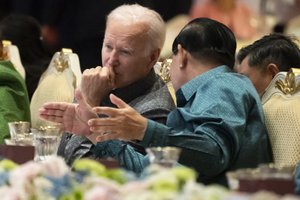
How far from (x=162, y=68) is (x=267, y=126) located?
0.71m

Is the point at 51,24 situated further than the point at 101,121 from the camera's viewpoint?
Yes

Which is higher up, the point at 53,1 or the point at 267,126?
the point at 267,126

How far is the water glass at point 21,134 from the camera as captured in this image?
10.1 feet

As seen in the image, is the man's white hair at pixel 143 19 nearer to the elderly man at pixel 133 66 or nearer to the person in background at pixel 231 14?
the elderly man at pixel 133 66

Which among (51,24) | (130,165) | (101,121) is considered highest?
(101,121)

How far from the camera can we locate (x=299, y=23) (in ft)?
21.2

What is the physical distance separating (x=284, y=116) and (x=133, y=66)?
57cm

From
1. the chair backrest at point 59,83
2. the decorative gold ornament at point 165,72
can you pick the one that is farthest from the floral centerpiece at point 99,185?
the chair backrest at point 59,83

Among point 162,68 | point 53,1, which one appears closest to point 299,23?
point 53,1

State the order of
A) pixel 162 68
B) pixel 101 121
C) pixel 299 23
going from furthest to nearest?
1. pixel 299 23
2. pixel 162 68
3. pixel 101 121

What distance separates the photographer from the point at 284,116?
3.36 metres

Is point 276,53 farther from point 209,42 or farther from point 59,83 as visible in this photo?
point 59,83

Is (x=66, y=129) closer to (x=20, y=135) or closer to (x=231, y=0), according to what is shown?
(x=20, y=135)

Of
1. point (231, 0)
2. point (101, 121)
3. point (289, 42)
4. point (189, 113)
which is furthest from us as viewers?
point (231, 0)
